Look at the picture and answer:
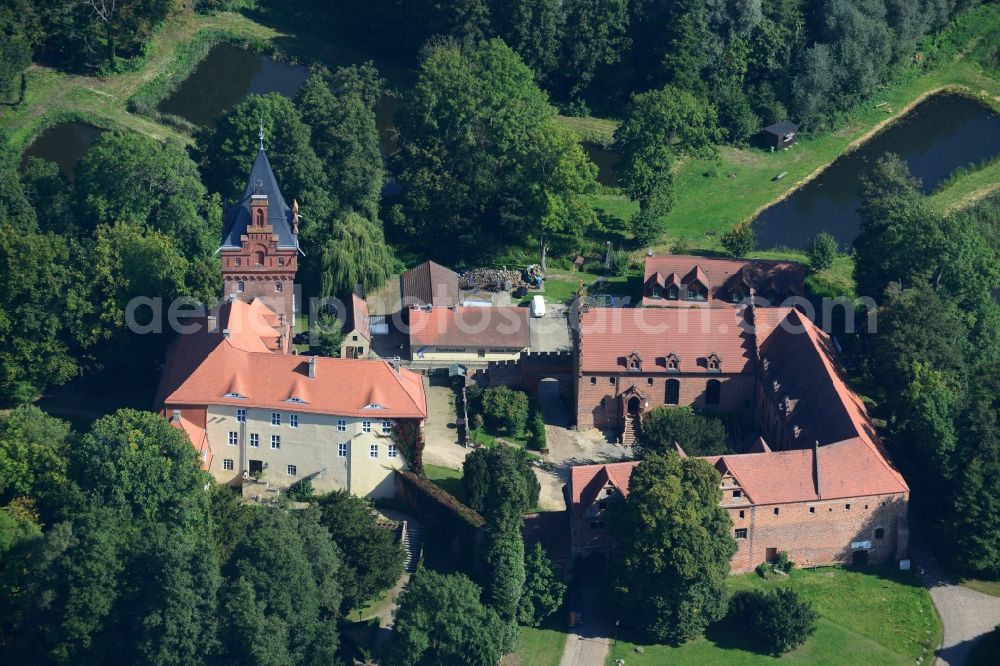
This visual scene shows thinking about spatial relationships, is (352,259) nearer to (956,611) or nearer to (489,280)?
(489,280)

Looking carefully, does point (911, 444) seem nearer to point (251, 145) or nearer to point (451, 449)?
point (451, 449)

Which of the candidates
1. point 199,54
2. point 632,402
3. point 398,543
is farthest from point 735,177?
point 398,543

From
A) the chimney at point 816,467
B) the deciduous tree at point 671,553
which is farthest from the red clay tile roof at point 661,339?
the deciduous tree at point 671,553

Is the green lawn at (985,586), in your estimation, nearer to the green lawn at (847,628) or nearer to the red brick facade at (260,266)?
the green lawn at (847,628)

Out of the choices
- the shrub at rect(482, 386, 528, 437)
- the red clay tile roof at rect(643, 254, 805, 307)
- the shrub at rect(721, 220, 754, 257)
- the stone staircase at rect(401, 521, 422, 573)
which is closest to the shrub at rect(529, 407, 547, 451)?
the shrub at rect(482, 386, 528, 437)

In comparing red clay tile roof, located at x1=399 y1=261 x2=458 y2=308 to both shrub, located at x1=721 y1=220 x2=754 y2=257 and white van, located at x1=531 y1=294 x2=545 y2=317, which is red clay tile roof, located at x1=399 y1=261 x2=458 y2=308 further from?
shrub, located at x1=721 y1=220 x2=754 y2=257

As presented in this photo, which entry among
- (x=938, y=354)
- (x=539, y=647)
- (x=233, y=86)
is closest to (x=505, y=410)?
(x=539, y=647)
